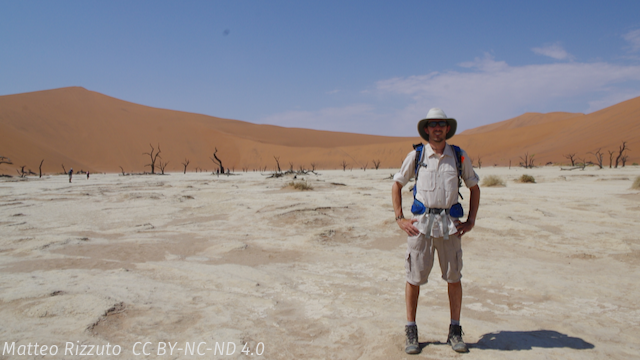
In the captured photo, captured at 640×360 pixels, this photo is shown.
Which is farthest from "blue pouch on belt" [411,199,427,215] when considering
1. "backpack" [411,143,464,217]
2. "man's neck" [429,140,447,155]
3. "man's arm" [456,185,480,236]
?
"man's neck" [429,140,447,155]

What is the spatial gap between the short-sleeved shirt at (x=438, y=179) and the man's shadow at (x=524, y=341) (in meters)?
0.86

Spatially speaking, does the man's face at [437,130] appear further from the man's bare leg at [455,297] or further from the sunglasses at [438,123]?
the man's bare leg at [455,297]

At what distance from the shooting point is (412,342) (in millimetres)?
2607

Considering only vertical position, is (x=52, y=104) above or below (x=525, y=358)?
above

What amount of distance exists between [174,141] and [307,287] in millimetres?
68989

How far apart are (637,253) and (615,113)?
61484 millimetres

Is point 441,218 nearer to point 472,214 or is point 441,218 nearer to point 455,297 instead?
point 472,214

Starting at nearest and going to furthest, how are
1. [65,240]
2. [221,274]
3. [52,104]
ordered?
[221,274] < [65,240] < [52,104]

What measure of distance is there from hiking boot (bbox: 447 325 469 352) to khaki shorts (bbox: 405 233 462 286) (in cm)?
33

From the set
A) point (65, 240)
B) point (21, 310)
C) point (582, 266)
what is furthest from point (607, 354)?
point (65, 240)

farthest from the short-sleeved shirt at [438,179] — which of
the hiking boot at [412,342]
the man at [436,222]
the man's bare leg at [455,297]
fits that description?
the hiking boot at [412,342]

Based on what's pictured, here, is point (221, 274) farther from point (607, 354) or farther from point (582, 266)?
point (582, 266)

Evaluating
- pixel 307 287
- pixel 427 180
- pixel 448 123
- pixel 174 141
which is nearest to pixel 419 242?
pixel 427 180

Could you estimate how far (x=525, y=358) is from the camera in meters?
2.49
